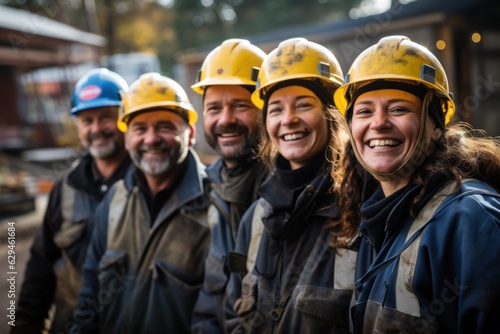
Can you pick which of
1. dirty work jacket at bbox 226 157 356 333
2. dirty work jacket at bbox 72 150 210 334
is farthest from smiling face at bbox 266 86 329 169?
dirty work jacket at bbox 72 150 210 334


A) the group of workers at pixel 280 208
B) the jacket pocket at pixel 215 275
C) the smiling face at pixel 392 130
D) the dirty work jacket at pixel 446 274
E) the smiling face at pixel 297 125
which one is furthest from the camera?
the jacket pocket at pixel 215 275

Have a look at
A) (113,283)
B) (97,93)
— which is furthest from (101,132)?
(113,283)

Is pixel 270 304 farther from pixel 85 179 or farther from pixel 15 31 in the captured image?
pixel 15 31

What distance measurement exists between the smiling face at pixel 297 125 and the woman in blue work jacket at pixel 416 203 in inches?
11.8

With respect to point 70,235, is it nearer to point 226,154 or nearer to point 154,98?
point 154,98

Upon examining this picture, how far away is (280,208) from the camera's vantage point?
2514 mm

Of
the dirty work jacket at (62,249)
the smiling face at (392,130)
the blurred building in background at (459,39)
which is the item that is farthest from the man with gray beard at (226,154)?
the blurred building in background at (459,39)

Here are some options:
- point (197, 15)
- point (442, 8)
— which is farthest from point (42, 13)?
point (442, 8)

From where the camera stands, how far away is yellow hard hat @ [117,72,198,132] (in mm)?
3578

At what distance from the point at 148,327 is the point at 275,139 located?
161 cm

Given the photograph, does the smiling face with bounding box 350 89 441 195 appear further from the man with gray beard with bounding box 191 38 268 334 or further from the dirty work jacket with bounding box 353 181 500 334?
the man with gray beard with bounding box 191 38 268 334

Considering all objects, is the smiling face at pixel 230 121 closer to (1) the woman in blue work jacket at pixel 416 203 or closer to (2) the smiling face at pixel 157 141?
(2) the smiling face at pixel 157 141

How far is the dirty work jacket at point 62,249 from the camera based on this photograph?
404cm

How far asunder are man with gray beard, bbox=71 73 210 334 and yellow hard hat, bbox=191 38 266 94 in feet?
1.22
